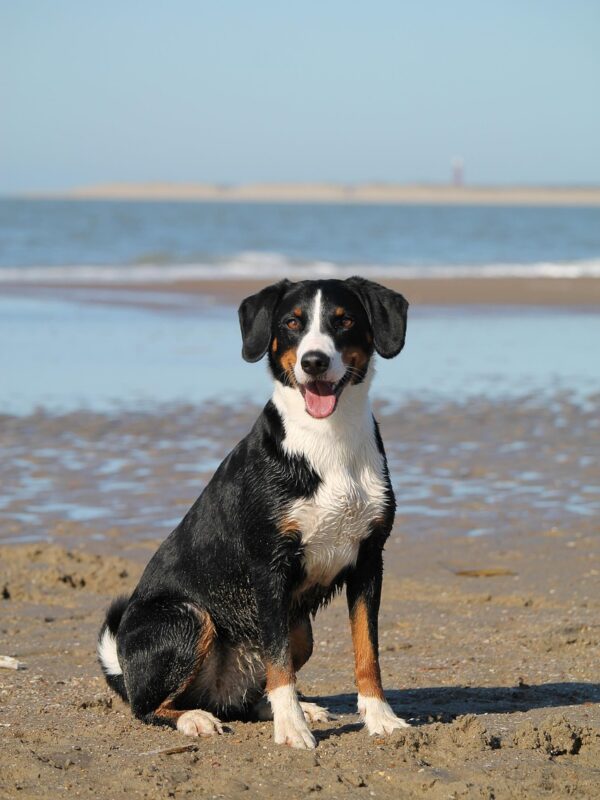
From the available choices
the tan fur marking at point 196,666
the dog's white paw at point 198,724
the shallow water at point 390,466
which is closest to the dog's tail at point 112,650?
the tan fur marking at point 196,666

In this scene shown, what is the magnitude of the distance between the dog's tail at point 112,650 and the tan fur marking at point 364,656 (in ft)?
3.31

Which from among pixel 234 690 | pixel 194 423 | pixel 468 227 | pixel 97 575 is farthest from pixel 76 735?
pixel 468 227

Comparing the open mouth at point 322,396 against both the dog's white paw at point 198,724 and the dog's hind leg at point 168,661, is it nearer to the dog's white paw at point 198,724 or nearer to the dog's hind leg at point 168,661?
the dog's hind leg at point 168,661

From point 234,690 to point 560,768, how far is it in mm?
1381

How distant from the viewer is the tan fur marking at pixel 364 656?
466 centimetres

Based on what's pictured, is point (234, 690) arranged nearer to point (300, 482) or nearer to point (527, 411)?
point (300, 482)

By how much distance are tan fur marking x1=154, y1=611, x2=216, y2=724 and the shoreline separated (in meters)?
17.8

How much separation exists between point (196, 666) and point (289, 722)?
484 mm

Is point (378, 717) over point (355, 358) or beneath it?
beneath

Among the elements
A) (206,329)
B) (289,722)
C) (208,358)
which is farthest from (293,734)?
(206,329)

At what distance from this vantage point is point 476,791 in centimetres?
405

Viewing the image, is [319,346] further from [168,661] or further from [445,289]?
[445,289]

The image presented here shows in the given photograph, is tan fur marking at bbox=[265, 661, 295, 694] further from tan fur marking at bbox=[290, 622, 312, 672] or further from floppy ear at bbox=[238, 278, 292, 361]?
floppy ear at bbox=[238, 278, 292, 361]

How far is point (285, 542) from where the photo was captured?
15.0ft
